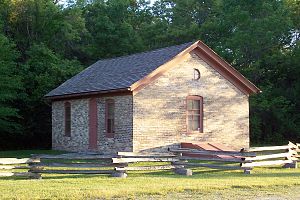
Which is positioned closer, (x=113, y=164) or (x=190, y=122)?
(x=113, y=164)

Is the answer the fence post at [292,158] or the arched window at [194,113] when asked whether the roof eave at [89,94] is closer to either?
the arched window at [194,113]

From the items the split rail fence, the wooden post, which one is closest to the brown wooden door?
the split rail fence

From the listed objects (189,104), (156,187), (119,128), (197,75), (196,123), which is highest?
(197,75)

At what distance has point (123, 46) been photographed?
160ft

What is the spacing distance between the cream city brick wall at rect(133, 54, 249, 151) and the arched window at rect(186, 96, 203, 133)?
0.82 feet

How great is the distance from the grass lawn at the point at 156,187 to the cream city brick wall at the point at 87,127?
7.43 metres

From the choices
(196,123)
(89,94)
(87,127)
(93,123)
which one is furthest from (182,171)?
(87,127)

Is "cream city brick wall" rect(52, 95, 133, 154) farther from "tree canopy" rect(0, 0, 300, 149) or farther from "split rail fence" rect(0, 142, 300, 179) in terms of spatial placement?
"split rail fence" rect(0, 142, 300, 179)

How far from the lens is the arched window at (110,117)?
29.4 metres

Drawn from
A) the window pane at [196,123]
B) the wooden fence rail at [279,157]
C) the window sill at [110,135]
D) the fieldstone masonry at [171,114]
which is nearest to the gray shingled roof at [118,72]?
the fieldstone masonry at [171,114]

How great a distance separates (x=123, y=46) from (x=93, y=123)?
18766mm

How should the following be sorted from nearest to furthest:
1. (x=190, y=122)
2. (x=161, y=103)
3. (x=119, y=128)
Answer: (x=161, y=103)
(x=119, y=128)
(x=190, y=122)

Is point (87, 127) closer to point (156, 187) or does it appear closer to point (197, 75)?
point (197, 75)

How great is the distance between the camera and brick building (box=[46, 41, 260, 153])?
92.3 ft
